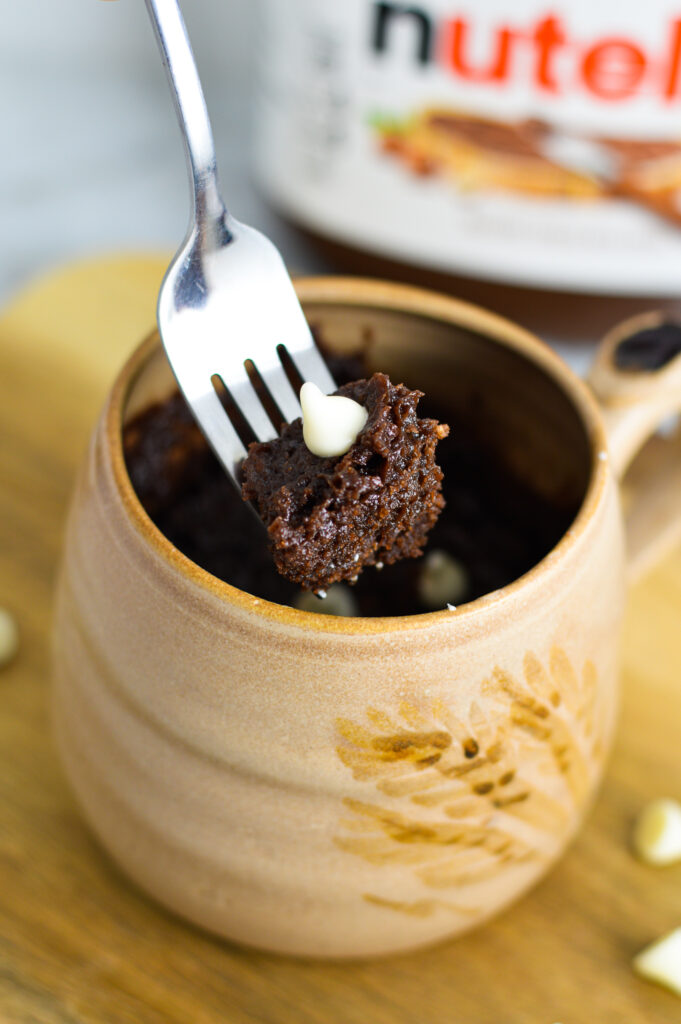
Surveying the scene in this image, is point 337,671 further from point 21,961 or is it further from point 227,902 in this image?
point 21,961

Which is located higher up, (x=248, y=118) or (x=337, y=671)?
(x=337, y=671)

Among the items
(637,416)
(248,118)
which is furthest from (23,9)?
(637,416)

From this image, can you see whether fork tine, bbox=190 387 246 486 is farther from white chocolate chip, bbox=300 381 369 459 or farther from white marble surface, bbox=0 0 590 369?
white marble surface, bbox=0 0 590 369

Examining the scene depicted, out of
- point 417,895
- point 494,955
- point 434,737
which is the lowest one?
point 494,955

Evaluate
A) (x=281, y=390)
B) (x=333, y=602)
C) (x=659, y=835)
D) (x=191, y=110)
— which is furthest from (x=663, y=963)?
(x=191, y=110)

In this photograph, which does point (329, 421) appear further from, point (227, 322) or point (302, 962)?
point (302, 962)

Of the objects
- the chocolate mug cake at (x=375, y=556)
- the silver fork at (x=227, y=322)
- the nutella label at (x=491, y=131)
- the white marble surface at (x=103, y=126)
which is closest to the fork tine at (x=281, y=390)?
the silver fork at (x=227, y=322)
